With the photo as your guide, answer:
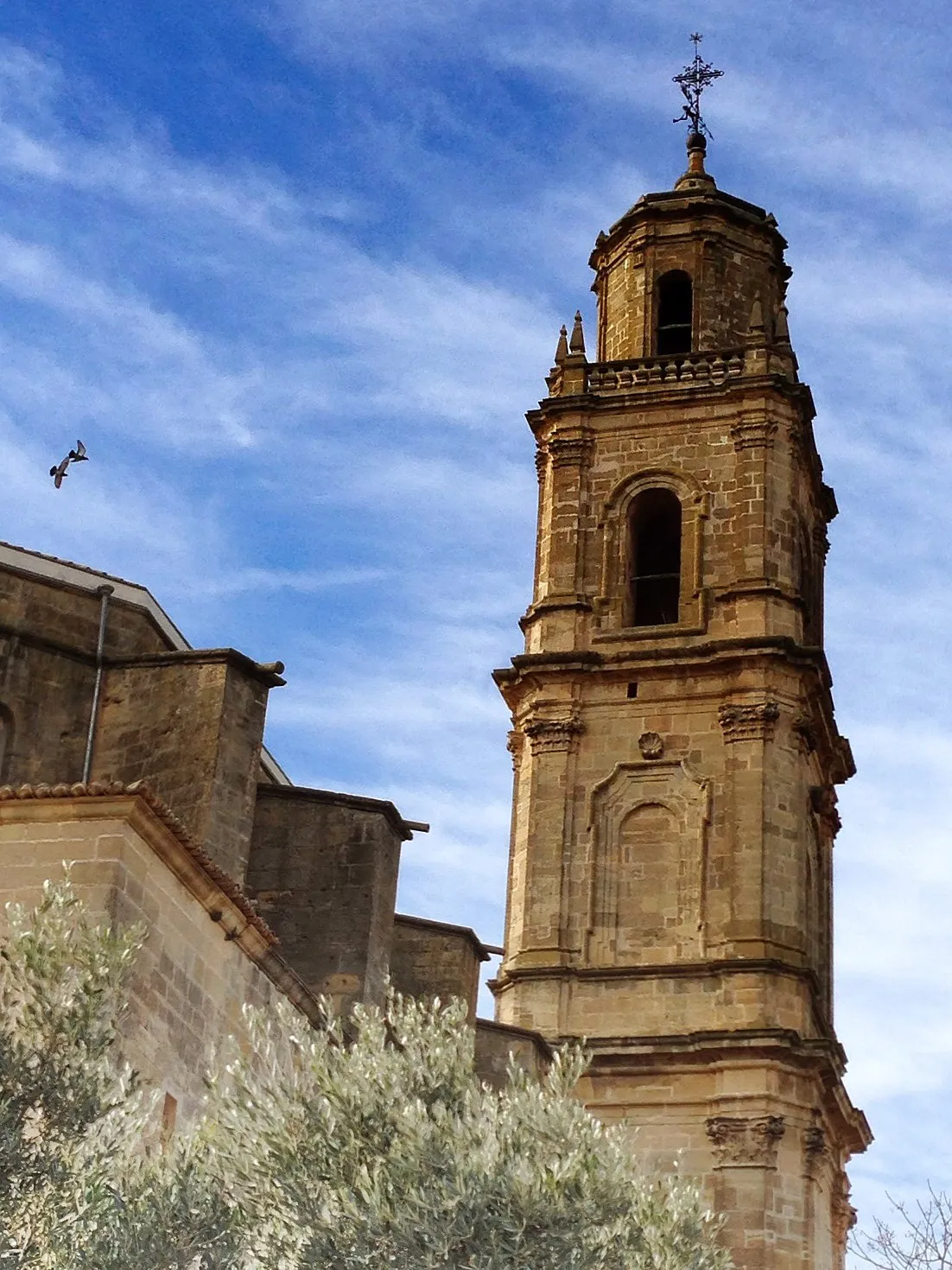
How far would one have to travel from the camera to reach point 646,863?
30.1 m

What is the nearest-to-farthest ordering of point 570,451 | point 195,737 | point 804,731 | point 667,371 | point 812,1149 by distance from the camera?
point 195,737 → point 812,1149 → point 804,731 → point 570,451 → point 667,371

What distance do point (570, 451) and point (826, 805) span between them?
580 centimetres

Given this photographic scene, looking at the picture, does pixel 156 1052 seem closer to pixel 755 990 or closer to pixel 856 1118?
pixel 755 990

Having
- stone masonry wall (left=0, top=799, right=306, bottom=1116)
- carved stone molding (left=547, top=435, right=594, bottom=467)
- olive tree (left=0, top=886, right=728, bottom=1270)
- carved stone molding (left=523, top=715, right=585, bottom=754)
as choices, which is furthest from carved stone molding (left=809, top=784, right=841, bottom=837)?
olive tree (left=0, top=886, right=728, bottom=1270)

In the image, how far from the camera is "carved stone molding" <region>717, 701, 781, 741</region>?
30.1 metres

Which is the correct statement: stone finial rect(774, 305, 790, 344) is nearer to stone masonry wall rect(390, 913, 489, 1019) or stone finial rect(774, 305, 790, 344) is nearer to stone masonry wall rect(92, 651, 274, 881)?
stone masonry wall rect(390, 913, 489, 1019)

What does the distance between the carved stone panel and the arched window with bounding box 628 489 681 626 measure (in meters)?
2.48

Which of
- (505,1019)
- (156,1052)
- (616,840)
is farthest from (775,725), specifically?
(156,1052)

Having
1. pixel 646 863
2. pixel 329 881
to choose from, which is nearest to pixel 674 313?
pixel 646 863

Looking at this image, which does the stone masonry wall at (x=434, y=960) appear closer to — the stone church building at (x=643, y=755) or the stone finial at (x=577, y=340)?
the stone church building at (x=643, y=755)

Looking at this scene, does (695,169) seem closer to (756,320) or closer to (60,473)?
(756,320)

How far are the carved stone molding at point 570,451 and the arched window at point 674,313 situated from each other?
2.26 meters

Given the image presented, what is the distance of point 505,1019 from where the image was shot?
2934cm

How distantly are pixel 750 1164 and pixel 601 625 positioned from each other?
7.55 meters
